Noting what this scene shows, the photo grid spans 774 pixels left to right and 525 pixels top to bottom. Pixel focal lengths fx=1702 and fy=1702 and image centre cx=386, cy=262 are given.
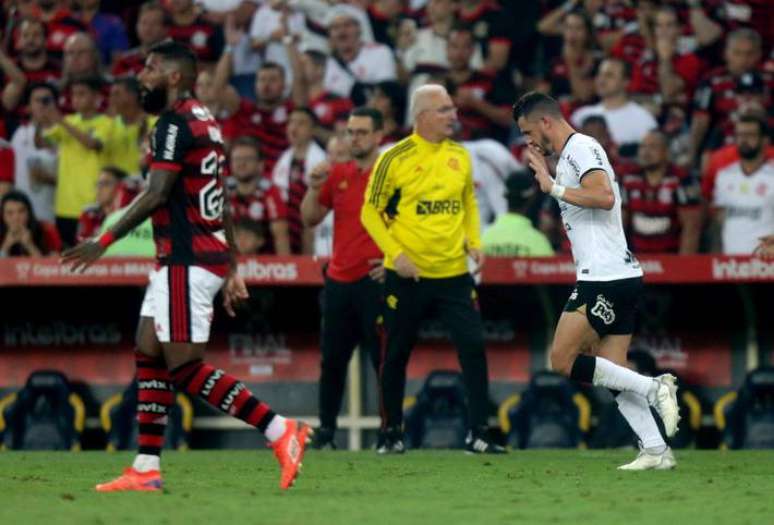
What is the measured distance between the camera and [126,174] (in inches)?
563

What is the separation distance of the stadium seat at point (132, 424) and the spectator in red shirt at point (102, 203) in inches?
59.9

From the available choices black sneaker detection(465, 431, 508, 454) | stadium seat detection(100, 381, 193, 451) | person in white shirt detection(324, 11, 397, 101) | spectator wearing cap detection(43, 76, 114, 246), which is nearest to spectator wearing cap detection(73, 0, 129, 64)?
spectator wearing cap detection(43, 76, 114, 246)

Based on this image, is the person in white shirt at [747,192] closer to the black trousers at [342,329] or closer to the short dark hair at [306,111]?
the black trousers at [342,329]

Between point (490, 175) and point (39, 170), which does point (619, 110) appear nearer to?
point (490, 175)

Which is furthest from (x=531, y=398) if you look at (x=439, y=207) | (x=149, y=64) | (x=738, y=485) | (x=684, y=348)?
(x=149, y=64)

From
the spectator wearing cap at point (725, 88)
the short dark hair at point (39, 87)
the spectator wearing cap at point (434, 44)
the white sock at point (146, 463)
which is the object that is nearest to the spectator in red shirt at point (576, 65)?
the spectator wearing cap at point (434, 44)

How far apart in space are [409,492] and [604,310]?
1714 millimetres

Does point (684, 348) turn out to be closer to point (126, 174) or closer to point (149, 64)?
point (126, 174)

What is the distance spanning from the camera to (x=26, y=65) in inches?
630

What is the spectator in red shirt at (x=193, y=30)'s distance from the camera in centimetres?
1609

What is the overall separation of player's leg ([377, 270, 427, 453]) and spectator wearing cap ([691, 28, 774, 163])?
15.0ft

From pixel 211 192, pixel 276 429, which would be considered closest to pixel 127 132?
pixel 211 192

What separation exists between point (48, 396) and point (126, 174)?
209 centimetres

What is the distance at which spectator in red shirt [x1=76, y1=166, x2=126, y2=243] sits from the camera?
45.5ft
